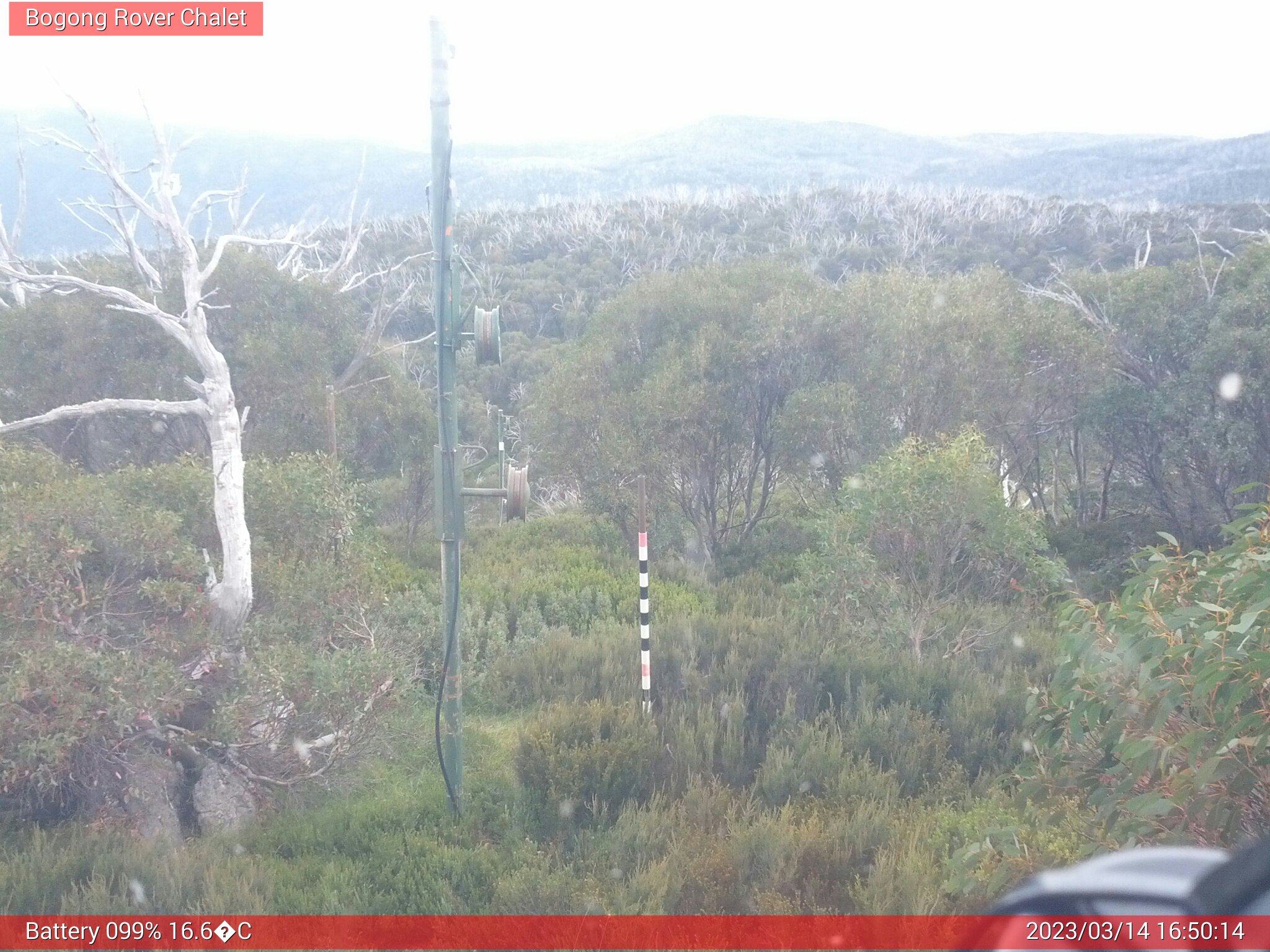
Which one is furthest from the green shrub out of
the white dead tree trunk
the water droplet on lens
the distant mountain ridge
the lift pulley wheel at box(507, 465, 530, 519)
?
the distant mountain ridge

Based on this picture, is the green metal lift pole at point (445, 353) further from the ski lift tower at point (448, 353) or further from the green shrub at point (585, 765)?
the green shrub at point (585, 765)

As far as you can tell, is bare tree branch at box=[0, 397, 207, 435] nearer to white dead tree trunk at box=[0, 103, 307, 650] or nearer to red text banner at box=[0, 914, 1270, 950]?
white dead tree trunk at box=[0, 103, 307, 650]

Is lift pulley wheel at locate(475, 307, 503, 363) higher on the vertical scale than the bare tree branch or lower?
higher

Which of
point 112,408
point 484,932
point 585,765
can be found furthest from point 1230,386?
point 112,408

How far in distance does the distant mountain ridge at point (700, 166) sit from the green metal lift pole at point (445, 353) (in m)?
49.8

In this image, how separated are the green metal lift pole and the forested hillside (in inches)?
47.4

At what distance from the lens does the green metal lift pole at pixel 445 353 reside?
5.41 m

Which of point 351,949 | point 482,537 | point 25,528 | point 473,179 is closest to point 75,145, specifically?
point 25,528

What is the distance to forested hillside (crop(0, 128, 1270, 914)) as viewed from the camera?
14.6 ft

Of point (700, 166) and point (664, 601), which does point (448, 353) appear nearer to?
point (664, 601)

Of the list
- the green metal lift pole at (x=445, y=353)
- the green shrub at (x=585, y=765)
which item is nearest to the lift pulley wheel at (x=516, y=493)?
the green metal lift pole at (x=445, y=353)

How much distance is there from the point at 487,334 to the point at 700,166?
88.4 meters

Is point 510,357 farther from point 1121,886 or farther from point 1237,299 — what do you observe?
point 1121,886

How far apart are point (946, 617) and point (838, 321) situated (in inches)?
241
